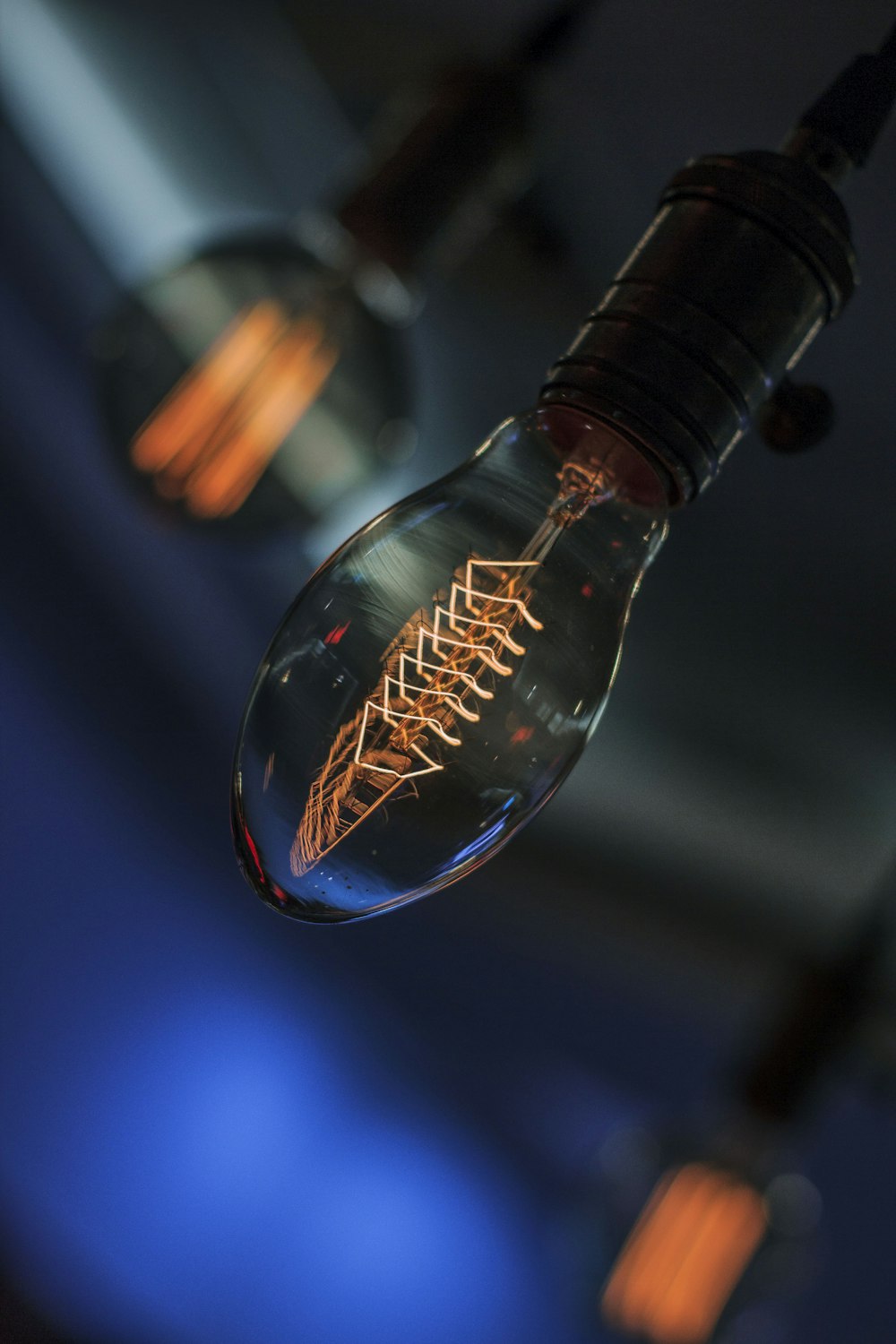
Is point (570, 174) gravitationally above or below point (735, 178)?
above

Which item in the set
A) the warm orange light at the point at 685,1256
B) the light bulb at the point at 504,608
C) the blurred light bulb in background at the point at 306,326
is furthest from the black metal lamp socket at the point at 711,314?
the warm orange light at the point at 685,1256

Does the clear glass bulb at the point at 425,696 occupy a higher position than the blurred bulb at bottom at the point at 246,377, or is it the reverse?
the blurred bulb at bottom at the point at 246,377

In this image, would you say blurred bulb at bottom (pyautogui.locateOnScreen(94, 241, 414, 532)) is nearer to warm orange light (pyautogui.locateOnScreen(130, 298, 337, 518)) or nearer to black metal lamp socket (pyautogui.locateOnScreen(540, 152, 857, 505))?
warm orange light (pyautogui.locateOnScreen(130, 298, 337, 518))

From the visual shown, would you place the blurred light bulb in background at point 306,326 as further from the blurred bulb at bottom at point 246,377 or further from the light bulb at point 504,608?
the light bulb at point 504,608

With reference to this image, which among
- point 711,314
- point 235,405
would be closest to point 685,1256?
point 235,405

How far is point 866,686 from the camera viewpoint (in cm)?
105

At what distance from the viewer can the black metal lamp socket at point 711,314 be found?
34cm

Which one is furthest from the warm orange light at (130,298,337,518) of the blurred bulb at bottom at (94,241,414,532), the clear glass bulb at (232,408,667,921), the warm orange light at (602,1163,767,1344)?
the warm orange light at (602,1163,767,1344)

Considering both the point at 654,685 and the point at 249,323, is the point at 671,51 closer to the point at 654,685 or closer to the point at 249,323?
the point at 249,323

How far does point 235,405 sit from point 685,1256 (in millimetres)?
909

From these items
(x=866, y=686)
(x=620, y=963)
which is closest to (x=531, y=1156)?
(x=620, y=963)

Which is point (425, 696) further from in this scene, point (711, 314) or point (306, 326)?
point (306, 326)

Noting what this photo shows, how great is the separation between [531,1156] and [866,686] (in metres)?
1.60

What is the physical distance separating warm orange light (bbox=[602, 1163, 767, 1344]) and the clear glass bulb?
35.2 inches
